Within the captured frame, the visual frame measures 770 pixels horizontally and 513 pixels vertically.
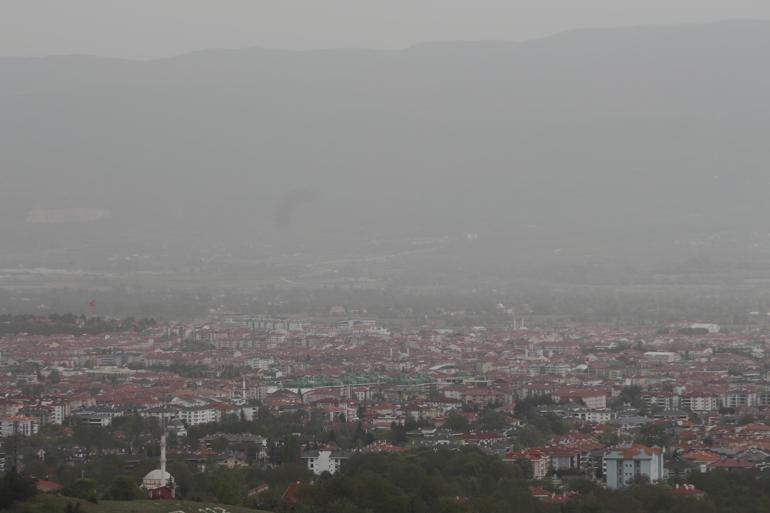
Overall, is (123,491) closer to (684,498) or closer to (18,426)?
(684,498)

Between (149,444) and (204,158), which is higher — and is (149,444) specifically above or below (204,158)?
below

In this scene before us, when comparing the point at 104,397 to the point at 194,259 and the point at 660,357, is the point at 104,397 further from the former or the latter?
the point at 194,259

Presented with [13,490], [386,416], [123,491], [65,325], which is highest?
[65,325]

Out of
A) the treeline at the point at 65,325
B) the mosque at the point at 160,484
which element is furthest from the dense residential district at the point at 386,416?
the treeline at the point at 65,325

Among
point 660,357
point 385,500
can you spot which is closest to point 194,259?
point 660,357

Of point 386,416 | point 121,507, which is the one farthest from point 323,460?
point 121,507

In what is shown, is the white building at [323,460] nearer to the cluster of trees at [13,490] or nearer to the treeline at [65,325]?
the cluster of trees at [13,490]
